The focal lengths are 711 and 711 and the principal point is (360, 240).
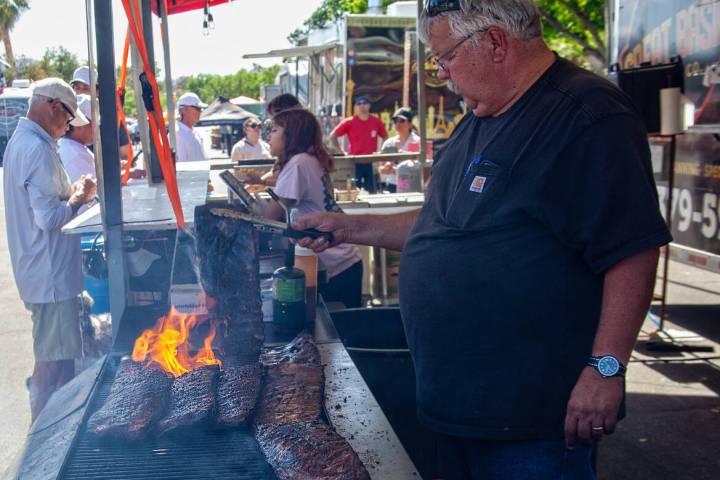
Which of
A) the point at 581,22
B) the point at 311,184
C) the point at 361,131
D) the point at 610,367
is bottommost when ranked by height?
the point at 610,367

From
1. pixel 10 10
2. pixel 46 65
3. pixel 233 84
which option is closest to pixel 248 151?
pixel 10 10

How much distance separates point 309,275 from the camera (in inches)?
144

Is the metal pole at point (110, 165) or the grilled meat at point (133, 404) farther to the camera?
the metal pole at point (110, 165)

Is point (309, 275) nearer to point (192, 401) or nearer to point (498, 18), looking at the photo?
point (192, 401)

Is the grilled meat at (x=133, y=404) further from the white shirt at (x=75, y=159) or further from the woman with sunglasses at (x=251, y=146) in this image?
the woman with sunglasses at (x=251, y=146)

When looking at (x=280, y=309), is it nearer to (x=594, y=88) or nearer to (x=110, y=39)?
(x=110, y=39)

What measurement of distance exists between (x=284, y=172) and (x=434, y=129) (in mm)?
9780

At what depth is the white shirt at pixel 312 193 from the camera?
16.2 feet

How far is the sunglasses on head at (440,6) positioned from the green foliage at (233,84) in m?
66.6

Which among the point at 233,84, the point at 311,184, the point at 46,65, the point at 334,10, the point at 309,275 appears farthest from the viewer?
the point at 233,84

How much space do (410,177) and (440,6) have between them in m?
5.83

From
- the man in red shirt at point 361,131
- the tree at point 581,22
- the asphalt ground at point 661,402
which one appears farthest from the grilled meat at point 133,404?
the tree at point 581,22

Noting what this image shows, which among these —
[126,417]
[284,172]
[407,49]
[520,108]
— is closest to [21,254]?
[284,172]

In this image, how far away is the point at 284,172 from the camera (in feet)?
16.3
